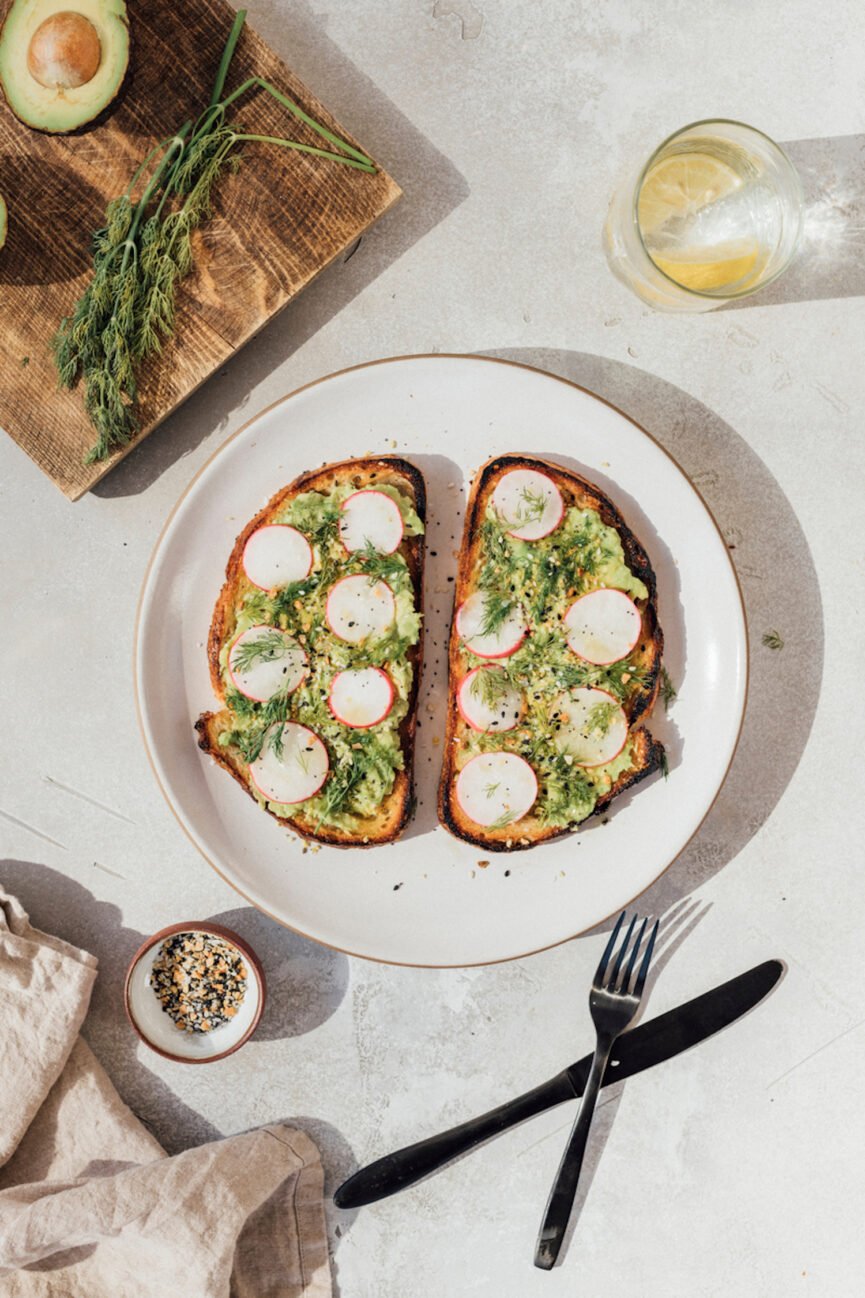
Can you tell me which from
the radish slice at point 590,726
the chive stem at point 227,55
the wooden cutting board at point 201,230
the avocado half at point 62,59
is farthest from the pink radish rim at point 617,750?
the avocado half at point 62,59

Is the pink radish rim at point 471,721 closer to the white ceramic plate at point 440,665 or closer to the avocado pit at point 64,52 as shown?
the white ceramic plate at point 440,665

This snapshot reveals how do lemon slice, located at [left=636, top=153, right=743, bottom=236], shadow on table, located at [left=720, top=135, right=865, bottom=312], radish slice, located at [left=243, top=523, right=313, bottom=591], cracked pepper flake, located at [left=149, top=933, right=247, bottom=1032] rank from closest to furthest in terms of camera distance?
radish slice, located at [left=243, top=523, right=313, bottom=591]
lemon slice, located at [left=636, top=153, right=743, bottom=236]
cracked pepper flake, located at [left=149, top=933, right=247, bottom=1032]
shadow on table, located at [left=720, top=135, right=865, bottom=312]

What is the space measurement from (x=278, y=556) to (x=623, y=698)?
1.04 m

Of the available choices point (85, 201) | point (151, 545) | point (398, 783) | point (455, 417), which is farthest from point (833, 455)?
point (85, 201)

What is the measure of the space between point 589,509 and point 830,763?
3.76 ft

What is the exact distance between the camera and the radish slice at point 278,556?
99.3 inches

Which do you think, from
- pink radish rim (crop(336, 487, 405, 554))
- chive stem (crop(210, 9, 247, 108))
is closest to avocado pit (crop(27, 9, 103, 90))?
chive stem (crop(210, 9, 247, 108))

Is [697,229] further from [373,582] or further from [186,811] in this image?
[186,811]

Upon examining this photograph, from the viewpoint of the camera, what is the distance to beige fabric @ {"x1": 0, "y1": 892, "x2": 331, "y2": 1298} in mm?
2650

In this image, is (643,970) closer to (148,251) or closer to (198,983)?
(198,983)

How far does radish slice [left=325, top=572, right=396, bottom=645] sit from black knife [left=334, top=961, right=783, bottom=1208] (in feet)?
4.97

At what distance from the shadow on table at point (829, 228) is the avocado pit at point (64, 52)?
197cm

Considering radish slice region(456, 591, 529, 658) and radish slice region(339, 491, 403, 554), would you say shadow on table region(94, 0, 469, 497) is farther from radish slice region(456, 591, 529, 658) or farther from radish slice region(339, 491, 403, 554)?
radish slice region(456, 591, 529, 658)

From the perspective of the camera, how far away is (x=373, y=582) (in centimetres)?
252
